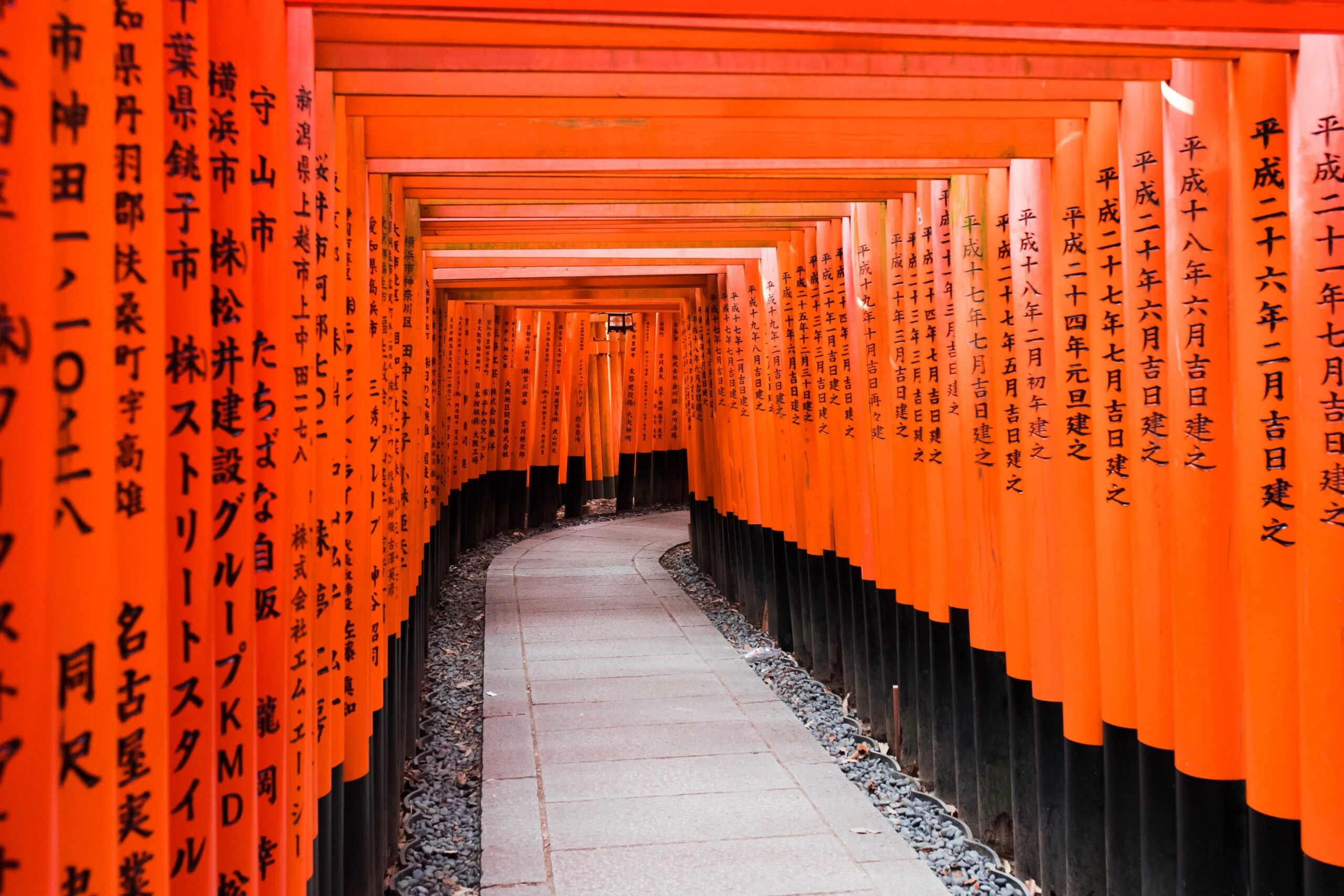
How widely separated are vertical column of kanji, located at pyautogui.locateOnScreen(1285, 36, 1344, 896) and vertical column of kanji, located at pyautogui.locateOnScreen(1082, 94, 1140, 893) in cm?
82

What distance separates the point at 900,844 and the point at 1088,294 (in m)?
2.54

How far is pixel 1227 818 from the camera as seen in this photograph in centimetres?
307

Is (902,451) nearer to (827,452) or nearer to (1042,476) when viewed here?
(827,452)

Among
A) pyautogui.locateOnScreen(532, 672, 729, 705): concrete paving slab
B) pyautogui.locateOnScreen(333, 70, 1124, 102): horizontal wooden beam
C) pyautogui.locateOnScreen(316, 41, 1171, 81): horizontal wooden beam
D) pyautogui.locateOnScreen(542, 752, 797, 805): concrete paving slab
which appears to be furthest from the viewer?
pyautogui.locateOnScreen(532, 672, 729, 705): concrete paving slab

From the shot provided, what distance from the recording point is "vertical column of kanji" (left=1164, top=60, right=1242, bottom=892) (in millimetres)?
2980

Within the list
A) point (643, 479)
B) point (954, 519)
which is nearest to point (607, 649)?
point (954, 519)

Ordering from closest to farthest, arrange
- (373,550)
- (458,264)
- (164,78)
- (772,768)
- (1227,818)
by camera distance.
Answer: (164,78) → (1227,818) → (373,550) → (772,768) → (458,264)

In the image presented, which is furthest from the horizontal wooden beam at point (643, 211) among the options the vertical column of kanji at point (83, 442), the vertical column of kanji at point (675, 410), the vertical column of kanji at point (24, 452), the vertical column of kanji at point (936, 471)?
the vertical column of kanji at point (675, 410)

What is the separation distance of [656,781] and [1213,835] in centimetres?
298

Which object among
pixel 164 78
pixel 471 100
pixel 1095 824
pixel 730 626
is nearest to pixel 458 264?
pixel 730 626

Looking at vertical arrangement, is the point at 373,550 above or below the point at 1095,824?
above

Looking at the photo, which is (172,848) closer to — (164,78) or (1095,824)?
(164,78)

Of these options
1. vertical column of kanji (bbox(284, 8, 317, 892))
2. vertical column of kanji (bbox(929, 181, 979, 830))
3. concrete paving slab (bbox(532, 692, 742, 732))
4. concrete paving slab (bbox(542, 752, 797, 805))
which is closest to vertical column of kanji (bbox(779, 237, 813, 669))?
concrete paving slab (bbox(532, 692, 742, 732))

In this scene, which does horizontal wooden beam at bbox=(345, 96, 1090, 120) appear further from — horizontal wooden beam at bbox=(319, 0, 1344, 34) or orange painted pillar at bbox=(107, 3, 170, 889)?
orange painted pillar at bbox=(107, 3, 170, 889)
